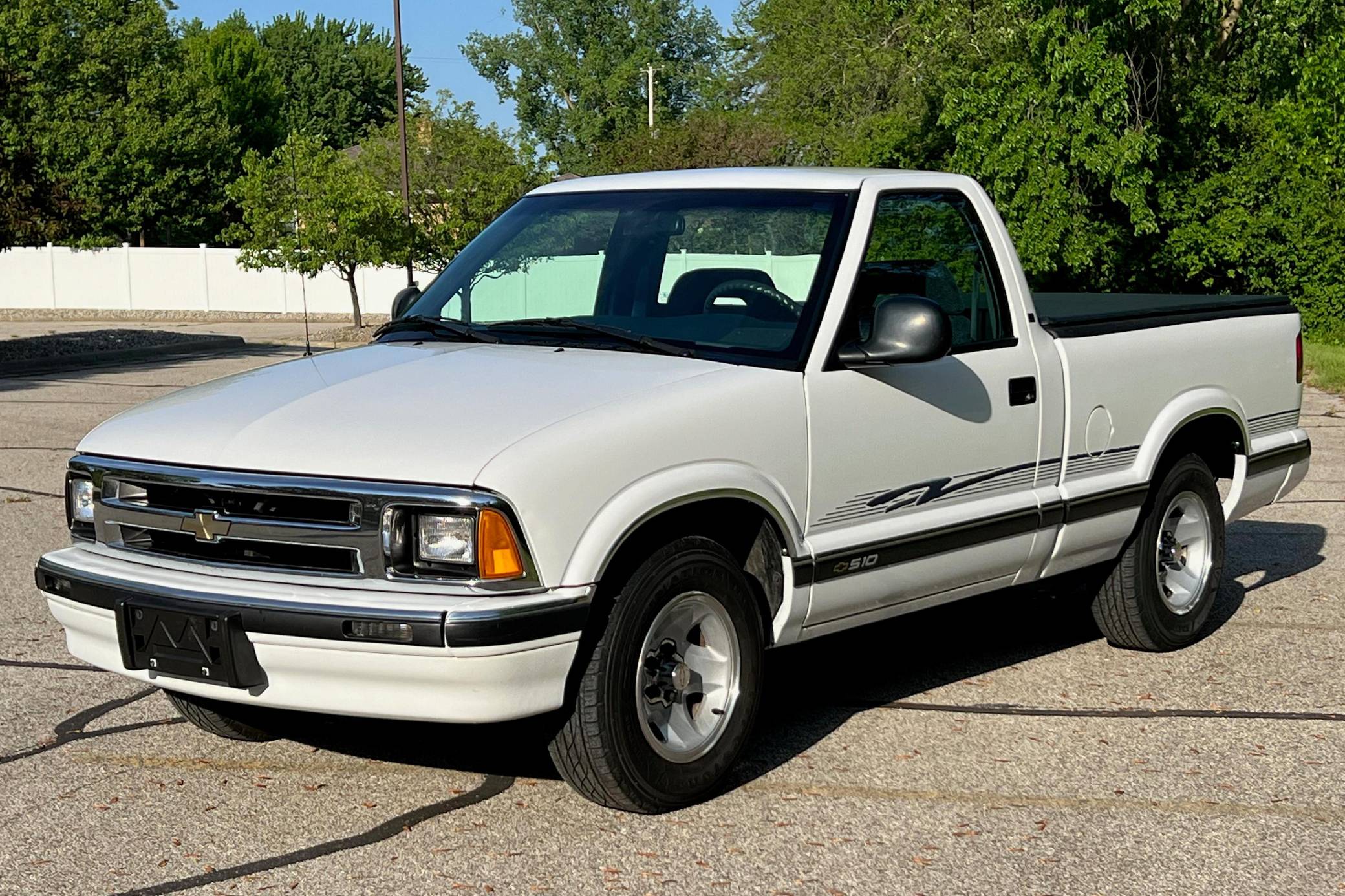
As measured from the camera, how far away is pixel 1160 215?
2922cm

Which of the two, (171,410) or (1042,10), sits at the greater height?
(1042,10)

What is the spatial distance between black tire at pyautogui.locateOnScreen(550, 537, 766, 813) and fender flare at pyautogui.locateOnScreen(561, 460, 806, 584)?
0.52 feet

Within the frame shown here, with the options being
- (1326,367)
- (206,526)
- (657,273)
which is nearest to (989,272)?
(657,273)

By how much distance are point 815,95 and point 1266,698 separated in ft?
159

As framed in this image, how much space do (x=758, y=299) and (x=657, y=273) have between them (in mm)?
488

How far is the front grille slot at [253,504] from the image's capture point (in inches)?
172

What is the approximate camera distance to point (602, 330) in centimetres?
543

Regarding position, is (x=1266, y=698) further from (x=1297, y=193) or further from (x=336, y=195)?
(x=336, y=195)

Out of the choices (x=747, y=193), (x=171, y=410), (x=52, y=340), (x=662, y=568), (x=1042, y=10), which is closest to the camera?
(x=662, y=568)

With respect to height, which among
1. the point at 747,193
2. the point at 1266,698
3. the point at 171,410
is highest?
the point at 747,193

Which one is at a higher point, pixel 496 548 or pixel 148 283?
pixel 496 548

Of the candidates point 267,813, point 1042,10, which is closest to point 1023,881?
point 267,813

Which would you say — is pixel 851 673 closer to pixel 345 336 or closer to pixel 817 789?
pixel 817 789

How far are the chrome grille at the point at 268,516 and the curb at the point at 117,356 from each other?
19.3 m
